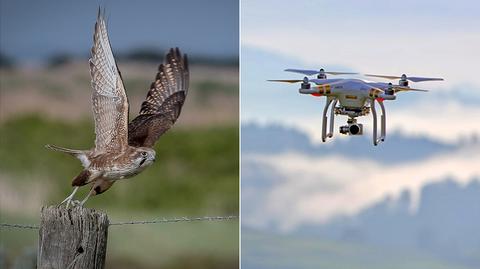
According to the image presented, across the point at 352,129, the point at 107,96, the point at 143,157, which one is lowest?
the point at 143,157

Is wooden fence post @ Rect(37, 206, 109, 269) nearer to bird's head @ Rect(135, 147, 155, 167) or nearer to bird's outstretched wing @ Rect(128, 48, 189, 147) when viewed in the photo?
bird's head @ Rect(135, 147, 155, 167)


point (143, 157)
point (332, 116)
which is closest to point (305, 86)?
point (332, 116)

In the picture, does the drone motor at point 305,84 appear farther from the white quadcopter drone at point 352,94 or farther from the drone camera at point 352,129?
the drone camera at point 352,129

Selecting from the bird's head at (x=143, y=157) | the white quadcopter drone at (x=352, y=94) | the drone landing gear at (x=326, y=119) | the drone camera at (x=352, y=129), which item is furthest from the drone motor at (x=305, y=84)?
the bird's head at (x=143, y=157)

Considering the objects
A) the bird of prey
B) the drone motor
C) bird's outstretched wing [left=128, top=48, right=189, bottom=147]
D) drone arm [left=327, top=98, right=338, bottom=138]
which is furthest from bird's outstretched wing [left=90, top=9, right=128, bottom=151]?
drone arm [left=327, top=98, right=338, bottom=138]

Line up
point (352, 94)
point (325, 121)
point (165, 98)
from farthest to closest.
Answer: point (165, 98)
point (325, 121)
point (352, 94)

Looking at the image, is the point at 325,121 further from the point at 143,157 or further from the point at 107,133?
the point at 107,133

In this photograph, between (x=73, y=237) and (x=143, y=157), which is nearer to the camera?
(x=73, y=237)
